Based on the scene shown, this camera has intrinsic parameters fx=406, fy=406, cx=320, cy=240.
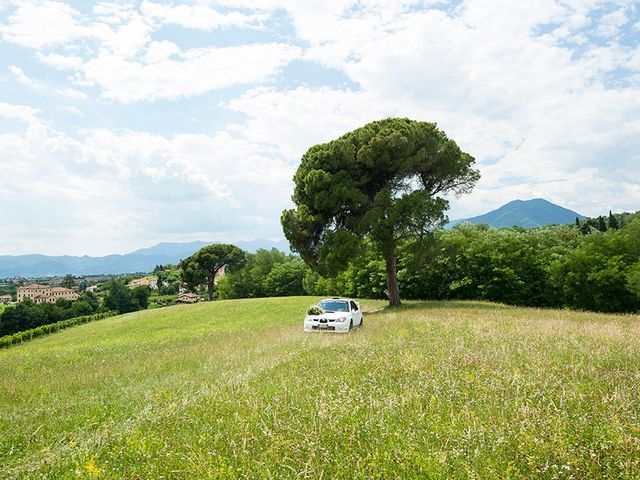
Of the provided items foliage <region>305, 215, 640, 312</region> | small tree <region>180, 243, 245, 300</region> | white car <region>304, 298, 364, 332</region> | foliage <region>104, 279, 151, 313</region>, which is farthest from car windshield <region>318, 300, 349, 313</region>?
foliage <region>104, 279, 151, 313</region>

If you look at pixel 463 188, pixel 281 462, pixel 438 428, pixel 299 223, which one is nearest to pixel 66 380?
pixel 281 462

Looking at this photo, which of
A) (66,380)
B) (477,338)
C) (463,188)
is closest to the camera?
(66,380)

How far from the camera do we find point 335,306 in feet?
66.0

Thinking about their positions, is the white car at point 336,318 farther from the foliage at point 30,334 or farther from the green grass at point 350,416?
the foliage at point 30,334

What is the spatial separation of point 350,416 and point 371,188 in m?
25.4

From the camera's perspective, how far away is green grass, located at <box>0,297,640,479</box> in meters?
4.54

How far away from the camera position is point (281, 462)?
15.4 feet

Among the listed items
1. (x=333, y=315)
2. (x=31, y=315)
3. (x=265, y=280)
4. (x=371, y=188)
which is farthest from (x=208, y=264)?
(x=333, y=315)

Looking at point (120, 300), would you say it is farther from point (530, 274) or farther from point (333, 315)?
point (333, 315)

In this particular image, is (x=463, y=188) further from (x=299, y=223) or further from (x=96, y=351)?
(x=96, y=351)

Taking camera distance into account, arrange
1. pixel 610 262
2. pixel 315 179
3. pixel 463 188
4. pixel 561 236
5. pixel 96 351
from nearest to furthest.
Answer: pixel 96 351 < pixel 315 179 < pixel 463 188 < pixel 610 262 < pixel 561 236

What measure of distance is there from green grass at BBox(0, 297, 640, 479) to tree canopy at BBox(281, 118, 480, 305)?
1629 centimetres

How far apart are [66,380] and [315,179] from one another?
1944cm

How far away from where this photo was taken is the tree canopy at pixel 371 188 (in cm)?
2736
